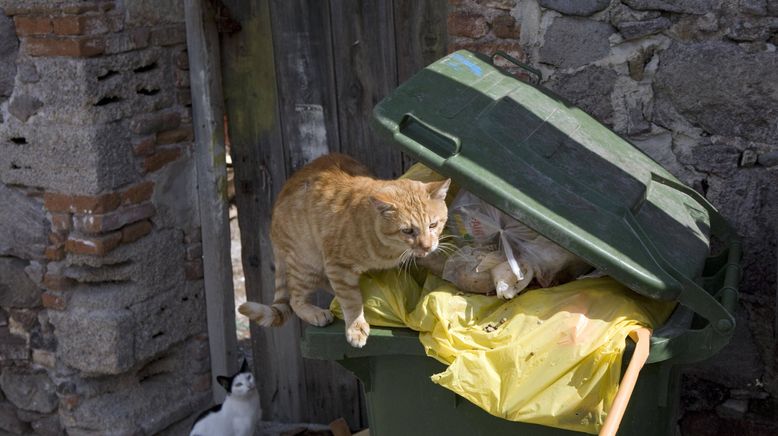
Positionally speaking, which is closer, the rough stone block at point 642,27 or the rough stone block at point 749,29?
the rough stone block at point 749,29

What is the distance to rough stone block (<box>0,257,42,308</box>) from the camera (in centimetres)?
424

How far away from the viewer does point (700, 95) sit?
3.49 meters

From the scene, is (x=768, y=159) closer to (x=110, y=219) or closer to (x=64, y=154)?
(x=110, y=219)

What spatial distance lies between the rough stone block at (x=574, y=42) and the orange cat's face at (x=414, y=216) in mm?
944

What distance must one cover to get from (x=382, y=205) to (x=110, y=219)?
1.50 metres

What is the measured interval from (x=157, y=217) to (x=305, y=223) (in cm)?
113

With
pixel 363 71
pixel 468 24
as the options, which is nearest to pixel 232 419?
pixel 363 71

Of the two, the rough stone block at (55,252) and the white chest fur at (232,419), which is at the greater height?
the rough stone block at (55,252)

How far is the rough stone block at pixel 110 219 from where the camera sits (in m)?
4.00

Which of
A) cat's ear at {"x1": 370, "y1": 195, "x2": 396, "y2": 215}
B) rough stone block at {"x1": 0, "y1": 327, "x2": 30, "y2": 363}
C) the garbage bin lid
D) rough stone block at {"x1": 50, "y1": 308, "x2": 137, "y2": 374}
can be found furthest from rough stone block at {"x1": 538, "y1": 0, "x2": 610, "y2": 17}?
rough stone block at {"x1": 0, "y1": 327, "x2": 30, "y2": 363}

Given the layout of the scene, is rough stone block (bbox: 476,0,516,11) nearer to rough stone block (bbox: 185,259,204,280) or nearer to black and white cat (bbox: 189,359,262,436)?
rough stone block (bbox: 185,259,204,280)

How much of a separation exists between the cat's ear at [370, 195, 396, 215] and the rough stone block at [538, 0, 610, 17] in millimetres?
1103

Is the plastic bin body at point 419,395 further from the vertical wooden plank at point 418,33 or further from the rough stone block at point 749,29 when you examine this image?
the vertical wooden plank at point 418,33

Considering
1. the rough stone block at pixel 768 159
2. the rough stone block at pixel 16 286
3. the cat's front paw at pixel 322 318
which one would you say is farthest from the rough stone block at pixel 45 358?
the rough stone block at pixel 768 159
